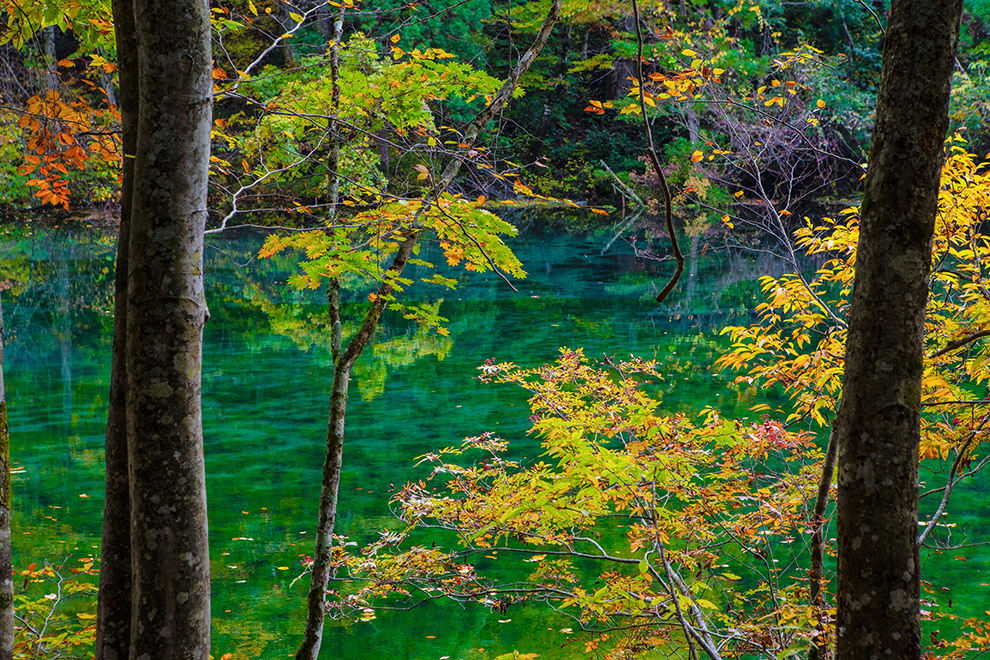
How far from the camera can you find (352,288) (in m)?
16.5

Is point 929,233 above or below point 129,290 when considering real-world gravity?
above

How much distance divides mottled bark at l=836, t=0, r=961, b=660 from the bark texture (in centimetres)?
153

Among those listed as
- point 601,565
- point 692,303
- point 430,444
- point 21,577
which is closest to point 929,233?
point 601,565

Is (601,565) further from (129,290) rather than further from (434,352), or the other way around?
(434,352)

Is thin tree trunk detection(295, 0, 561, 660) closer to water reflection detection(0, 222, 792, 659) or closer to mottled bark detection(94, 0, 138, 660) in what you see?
water reflection detection(0, 222, 792, 659)

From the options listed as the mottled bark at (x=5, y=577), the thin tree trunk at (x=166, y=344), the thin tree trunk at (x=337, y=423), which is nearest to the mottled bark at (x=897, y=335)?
the thin tree trunk at (x=166, y=344)

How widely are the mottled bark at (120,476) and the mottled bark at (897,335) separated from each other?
1.78 m

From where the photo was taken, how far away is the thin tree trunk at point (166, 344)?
181 cm

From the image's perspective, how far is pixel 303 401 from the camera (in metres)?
9.52

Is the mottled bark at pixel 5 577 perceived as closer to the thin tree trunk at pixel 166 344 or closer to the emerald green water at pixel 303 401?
the thin tree trunk at pixel 166 344

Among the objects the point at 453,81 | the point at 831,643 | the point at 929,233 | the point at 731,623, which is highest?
the point at 453,81

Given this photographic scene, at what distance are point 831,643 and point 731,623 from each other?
0.91 metres

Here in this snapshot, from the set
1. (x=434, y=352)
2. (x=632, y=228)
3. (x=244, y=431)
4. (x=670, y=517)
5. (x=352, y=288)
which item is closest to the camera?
(x=670, y=517)

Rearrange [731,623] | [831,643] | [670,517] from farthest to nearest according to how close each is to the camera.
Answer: [670,517] → [731,623] → [831,643]
